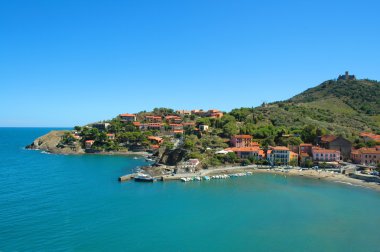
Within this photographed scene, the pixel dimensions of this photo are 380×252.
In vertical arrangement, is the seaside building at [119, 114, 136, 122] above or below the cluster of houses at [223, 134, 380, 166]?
above

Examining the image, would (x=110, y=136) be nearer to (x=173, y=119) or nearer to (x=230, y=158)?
(x=173, y=119)

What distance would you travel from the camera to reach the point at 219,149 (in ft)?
229

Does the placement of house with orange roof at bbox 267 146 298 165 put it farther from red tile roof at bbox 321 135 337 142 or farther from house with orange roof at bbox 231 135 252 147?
red tile roof at bbox 321 135 337 142

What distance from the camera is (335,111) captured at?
4801 inches

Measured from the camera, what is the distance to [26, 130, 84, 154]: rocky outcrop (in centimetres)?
9090

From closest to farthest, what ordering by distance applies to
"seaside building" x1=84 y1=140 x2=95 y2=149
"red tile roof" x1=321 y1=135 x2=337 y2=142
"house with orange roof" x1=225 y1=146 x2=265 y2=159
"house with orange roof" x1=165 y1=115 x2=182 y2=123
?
"house with orange roof" x1=225 y1=146 x2=265 y2=159, "red tile roof" x1=321 y1=135 x2=337 y2=142, "seaside building" x1=84 y1=140 x2=95 y2=149, "house with orange roof" x1=165 y1=115 x2=182 y2=123

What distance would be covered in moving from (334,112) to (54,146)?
100673 millimetres

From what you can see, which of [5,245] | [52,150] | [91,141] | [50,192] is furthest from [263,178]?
[52,150]

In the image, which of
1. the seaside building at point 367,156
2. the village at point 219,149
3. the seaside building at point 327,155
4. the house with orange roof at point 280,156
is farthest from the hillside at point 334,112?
the house with orange roof at point 280,156

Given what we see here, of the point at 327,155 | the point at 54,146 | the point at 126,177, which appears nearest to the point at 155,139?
the point at 54,146

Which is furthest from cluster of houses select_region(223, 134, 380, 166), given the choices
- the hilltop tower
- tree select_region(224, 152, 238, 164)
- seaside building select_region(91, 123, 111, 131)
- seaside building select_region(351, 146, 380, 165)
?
the hilltop tower

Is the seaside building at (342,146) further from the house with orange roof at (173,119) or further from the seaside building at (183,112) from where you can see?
the seaside building at (183,112)

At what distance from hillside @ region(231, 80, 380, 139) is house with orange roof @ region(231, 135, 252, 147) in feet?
46.8

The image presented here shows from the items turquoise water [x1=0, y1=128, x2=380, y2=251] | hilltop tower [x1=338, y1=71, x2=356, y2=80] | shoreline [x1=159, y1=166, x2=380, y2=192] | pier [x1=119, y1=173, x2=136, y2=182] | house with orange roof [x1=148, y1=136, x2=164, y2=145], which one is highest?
hilltop tower [x1=338, y1=71, x2=356, y2=80]
